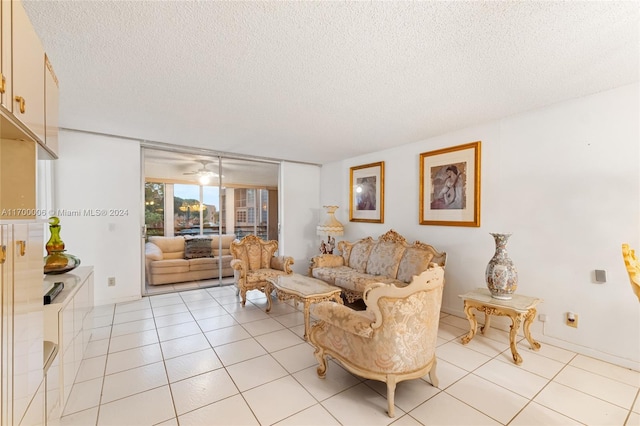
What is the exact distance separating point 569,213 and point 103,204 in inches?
228

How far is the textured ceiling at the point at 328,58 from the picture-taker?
1583 millimetres

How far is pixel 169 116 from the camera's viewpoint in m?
3.23

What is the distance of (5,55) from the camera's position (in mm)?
986

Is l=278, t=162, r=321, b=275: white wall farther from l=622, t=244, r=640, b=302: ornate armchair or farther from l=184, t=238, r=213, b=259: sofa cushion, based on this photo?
l=622, t=244, r=640, b=302: ornate armchair

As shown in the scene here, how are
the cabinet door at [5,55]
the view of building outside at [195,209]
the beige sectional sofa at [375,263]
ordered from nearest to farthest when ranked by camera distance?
the cabinet door at [5,55], the beige sectional sofa at [375,263], the view of building outside at [195,209]

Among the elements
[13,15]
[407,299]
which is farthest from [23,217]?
[407,299]

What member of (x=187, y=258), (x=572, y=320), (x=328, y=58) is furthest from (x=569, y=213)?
(x=187, y=258)

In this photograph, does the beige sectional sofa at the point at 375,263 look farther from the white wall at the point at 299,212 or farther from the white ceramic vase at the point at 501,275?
the white wall at the point at 299,212

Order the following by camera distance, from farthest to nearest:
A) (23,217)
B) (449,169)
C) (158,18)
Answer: (449,169)
(158,18)
(23,217)

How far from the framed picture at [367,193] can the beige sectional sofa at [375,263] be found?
60 cm

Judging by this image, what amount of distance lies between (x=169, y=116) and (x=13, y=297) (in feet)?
8.81

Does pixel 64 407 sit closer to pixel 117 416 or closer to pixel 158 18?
pixel 117 416

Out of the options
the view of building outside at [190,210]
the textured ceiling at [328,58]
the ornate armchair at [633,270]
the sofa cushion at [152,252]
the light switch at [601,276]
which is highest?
the textured ceiling at [328,58]

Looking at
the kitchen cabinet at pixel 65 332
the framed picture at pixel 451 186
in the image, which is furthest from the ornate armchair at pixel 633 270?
the kitchen cabinet at pixel 65 332
